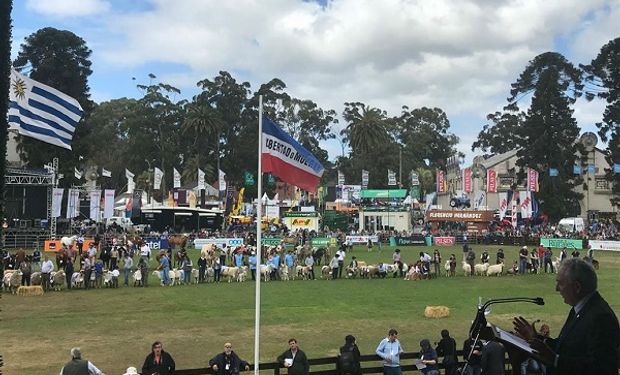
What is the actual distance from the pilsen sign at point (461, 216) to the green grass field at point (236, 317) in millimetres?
32112

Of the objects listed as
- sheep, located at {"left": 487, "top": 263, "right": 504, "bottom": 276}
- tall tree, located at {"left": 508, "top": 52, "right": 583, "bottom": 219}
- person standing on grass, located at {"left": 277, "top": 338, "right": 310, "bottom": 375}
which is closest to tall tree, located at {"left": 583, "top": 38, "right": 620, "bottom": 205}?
tall tree, located at {"left": 508, "top": 52, "right": 583, "bottom": 219}

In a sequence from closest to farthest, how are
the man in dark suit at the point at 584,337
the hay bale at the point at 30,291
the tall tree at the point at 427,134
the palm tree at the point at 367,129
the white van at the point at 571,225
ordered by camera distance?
the man in dark suit at the point at 584,337, the hay bale at the point at 30,291, the white van at the point at 571,225, the palm tree at the point at 367,129, the tall tree at the point at 427,134

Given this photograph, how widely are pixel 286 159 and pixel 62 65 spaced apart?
55.3 meters

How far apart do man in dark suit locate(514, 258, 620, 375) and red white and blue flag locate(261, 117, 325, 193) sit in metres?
8.96

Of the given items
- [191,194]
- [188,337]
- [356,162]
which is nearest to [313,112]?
[356,162]

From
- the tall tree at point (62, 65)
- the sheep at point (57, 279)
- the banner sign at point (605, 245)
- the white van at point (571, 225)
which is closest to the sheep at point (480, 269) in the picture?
the banner sign at point (605, 245)

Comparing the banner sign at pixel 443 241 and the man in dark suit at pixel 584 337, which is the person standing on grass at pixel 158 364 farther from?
the banner sign at pixel 443 241

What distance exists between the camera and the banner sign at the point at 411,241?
175 ft

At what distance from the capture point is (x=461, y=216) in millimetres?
63312

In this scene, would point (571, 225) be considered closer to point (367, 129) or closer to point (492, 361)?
point (367, 129)

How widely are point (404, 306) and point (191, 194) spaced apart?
5245cm

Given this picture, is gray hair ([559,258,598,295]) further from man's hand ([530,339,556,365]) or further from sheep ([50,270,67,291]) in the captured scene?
sheep ([50,270,67,291])

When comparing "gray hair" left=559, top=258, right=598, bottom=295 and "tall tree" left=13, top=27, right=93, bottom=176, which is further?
"tall tree" left=13, top=27, right=93, bottom=176

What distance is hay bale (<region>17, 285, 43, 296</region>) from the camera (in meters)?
24.4
